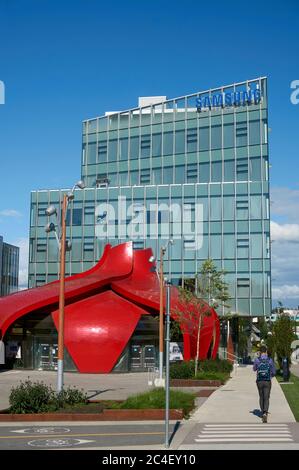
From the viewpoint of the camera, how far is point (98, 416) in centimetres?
1658

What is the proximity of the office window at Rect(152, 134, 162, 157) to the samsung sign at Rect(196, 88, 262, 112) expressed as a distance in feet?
→ 22.9

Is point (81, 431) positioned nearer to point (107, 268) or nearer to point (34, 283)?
point (107, 268)

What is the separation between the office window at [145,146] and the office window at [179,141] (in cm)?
434

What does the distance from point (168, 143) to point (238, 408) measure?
65.9m

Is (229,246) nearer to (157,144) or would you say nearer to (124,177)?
(157,144)

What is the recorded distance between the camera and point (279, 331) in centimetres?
3684

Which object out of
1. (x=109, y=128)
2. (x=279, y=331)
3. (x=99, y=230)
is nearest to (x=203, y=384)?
(x=279, y=331)

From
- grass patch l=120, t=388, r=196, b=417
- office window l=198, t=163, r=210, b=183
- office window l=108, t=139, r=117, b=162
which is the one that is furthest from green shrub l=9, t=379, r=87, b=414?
office window l=108, t=139, r=117, b=162

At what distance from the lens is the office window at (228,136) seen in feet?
254

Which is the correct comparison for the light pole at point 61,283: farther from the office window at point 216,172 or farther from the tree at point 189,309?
the office window at point 216,172

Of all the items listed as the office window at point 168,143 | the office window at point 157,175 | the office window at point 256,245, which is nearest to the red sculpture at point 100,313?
the office window at point 256,245

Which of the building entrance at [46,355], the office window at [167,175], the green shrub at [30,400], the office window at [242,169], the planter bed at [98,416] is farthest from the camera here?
the office window at [167,175]

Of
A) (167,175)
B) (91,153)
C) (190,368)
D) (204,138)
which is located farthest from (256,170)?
(190,368)

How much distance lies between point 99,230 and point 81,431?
54.8 metres
